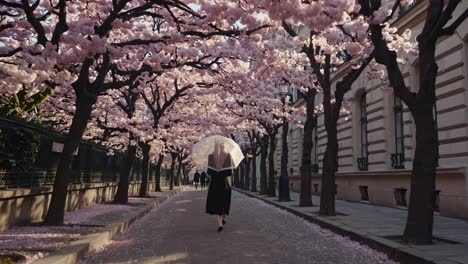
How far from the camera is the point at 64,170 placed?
11.5 meters

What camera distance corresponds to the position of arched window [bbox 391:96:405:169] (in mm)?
19203

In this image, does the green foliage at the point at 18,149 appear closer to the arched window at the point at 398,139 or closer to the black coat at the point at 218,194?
the black coat at the point at 218,194

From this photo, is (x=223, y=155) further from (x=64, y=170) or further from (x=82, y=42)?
(x=82, y=42)

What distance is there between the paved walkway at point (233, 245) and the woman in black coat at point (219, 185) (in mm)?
572

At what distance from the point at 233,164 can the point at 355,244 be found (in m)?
3.39

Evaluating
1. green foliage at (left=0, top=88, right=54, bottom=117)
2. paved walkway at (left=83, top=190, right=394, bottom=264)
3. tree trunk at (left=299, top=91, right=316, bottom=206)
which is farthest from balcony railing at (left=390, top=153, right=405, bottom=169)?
green foliage at (left=0, top=88, right=54, bottom=117)

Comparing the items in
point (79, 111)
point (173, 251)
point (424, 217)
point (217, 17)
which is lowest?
point (173, 251)

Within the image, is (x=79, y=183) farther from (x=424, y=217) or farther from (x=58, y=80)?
(x=424, y=217)

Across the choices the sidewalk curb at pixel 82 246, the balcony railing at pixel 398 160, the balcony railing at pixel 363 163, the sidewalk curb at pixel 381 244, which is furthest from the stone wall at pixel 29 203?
the balcony railing at pixel 363 163

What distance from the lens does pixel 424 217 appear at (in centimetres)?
888

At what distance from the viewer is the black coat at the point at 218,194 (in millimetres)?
11750

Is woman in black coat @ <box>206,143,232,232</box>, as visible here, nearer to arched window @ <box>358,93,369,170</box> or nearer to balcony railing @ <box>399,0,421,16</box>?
balcony railing @ <box>399,0,421,16</box>

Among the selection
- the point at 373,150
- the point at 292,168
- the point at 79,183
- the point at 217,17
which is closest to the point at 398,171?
the point at 373,150

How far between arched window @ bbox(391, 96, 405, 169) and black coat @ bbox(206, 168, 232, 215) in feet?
31.7
